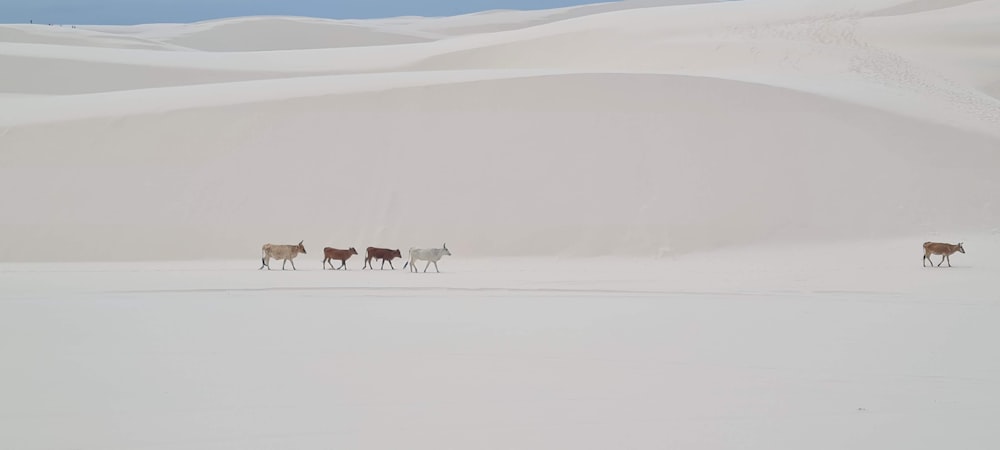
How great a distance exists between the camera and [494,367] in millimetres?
8102

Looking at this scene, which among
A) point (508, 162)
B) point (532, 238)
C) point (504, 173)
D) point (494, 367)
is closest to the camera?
point (494, 367)

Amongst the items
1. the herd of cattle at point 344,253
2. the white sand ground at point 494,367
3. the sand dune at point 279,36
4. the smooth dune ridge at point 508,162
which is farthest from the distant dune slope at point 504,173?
the sand dune at point 279,36

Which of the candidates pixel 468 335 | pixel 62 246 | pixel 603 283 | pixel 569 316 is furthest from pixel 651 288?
pixel 62 246

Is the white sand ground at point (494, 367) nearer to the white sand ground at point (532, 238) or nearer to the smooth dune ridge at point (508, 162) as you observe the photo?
the white sand ground at point (532, 238)

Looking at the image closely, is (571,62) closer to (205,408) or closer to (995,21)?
(995,21)

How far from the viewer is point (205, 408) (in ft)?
21.5

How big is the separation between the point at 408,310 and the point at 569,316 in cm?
190

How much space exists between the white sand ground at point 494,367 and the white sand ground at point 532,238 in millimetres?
43

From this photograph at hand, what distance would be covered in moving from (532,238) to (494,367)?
15.0 meters

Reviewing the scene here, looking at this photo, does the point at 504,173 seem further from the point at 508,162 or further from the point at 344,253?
the point at 344,253

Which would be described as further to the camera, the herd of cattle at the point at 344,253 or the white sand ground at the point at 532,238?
the herd of cattle at the point at 344,253

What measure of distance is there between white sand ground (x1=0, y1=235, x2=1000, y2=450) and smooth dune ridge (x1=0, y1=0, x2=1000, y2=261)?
8.03 m

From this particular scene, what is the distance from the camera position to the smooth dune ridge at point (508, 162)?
919 inches

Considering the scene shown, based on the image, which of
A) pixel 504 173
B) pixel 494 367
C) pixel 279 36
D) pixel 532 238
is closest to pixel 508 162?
pixel 504 173
